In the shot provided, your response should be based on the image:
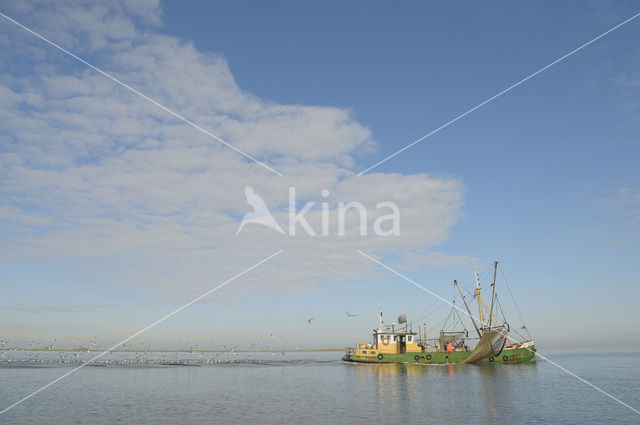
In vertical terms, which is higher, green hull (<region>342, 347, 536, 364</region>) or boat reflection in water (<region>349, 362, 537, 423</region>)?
green hull (<region>342, 347, 536, 364</region>)

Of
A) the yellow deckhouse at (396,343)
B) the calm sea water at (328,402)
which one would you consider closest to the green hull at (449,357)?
the yellow deckhouse at (396,343)

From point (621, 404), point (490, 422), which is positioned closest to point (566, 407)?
point (621, 404)

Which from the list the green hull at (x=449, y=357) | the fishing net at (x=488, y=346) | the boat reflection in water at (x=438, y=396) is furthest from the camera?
the green hull at (x=449, y=357)

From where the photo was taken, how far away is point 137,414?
39.4m

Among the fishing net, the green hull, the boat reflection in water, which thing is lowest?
the boat reflection in water

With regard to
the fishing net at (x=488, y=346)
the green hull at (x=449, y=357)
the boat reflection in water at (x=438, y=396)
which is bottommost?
→ the boat reflection in water at (x=438, y=396)

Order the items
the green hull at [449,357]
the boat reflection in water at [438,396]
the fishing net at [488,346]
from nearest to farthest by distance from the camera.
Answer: the boat reflection in water at [438,396]
the fishing net at [488,346]
the green hull at [449,357]

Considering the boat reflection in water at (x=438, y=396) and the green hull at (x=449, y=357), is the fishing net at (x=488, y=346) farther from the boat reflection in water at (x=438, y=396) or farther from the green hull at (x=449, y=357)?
the boat reflection in water at (x=438, y=396)

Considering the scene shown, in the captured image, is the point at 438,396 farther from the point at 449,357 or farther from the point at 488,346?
the point at 449,357

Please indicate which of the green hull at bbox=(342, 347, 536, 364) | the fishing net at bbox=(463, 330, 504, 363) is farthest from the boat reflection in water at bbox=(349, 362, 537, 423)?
the green hull at bbox=(342, 347, 536, 364)

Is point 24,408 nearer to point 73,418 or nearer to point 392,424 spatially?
point 73,418

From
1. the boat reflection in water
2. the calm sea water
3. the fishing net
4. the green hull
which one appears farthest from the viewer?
the green hull

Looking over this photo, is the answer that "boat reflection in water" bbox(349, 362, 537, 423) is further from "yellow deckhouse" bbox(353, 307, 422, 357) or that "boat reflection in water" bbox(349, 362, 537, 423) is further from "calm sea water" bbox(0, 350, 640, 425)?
"yellow deckhouse" bbox(353, 307, 422, 357)

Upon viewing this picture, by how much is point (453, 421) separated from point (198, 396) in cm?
3002
